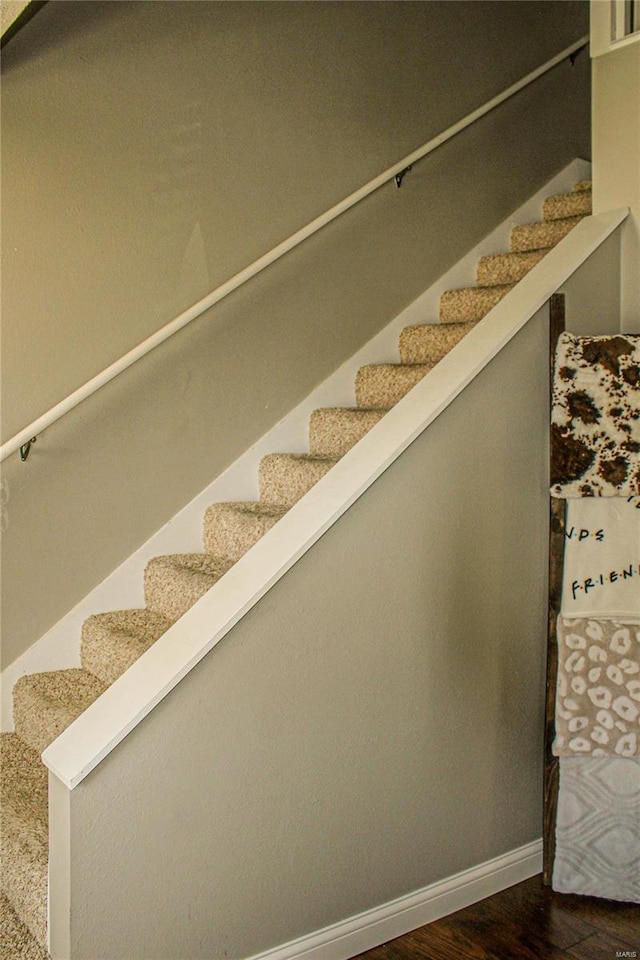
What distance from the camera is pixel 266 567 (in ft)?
6.26

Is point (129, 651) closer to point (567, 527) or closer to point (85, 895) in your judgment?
point (85, 895)

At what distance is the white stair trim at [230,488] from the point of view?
281 centimetres

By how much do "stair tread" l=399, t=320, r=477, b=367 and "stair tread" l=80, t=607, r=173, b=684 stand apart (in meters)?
1.35

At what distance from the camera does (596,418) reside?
7.63 feet

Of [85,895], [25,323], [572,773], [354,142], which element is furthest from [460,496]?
[354,142]

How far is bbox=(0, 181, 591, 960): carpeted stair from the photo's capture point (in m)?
2.08

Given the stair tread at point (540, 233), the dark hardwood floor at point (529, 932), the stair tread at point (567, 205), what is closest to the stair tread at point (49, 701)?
the dark hardwood floor at point (529, 932)

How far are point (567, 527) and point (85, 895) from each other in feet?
4.67

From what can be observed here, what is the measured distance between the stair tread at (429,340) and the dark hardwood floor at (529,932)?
179 cm

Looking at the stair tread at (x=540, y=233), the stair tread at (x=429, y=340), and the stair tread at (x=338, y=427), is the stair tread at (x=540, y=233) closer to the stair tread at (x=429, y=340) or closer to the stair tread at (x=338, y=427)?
the stair tread at (x=429, y=340)

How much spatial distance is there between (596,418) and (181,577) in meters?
1.27

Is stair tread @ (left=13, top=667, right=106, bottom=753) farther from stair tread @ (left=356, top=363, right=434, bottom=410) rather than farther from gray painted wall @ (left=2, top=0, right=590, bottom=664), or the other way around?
stair tread @ (left=356, top=363, right=434, bottom=410)

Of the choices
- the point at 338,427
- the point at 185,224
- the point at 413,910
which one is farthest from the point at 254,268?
the point at 413,910

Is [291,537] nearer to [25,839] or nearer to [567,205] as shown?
[25,839]
